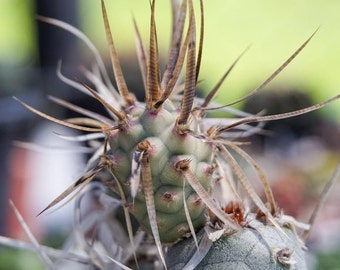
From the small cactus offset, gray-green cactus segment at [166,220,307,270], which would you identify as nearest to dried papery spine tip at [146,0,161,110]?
the small cactus offset

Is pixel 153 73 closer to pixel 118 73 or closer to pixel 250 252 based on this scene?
pixel 118 73

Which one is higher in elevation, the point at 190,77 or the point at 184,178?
the point at 190,77

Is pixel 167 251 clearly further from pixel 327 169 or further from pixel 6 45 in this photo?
pixel 6 45

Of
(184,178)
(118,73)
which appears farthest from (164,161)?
(118,73)

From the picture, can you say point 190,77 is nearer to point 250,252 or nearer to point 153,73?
point 153,73

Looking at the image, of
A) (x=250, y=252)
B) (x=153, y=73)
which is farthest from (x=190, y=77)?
(x=250, y=252)

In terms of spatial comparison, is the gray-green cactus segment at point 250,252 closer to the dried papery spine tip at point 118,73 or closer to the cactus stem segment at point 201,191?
the cactus stem segment at point 201,191

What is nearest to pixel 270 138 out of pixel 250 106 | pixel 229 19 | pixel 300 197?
pixel 250 106

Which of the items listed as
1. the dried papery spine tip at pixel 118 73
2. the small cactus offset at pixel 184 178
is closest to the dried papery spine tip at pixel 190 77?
the small cactus offset at pixel 184 178
